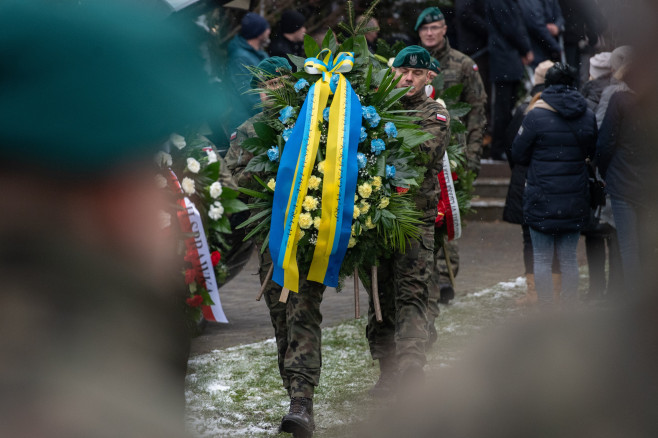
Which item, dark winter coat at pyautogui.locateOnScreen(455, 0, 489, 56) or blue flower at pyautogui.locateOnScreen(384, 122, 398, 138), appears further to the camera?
dark winter coat at pyautogui.locateOnScreen(455, 0, 489, 56)

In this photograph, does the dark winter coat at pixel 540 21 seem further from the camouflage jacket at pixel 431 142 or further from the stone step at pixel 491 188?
the camouflage jacket at pixel 431 142

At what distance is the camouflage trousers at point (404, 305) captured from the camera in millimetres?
5844

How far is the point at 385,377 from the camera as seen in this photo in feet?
20.0

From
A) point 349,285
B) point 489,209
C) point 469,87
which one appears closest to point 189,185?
point 469,87

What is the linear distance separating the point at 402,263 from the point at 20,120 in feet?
16.6

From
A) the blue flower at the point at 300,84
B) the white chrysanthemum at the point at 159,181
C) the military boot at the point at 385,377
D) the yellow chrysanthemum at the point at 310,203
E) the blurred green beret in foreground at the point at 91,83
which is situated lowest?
the military boot at the point at 385,377

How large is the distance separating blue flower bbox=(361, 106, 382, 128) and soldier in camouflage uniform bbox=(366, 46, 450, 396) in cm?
71

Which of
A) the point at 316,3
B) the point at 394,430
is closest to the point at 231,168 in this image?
the point at 394,430

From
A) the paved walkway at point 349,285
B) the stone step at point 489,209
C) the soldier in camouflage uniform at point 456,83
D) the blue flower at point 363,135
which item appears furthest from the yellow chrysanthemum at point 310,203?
the stone step at point 489,209


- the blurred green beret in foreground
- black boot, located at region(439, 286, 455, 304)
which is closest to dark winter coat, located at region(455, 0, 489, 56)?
black boot, located at region(439, 286, 455, 304)

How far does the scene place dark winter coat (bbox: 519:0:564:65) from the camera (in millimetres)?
12672

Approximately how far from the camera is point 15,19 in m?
0.98

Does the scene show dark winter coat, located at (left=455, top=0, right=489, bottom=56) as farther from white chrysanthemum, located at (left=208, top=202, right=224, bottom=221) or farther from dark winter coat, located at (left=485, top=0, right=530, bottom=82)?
white chrysanthemum, located at (left=208, top=202, right=224, bottom=221)

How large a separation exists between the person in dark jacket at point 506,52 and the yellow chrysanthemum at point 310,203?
7.96m
